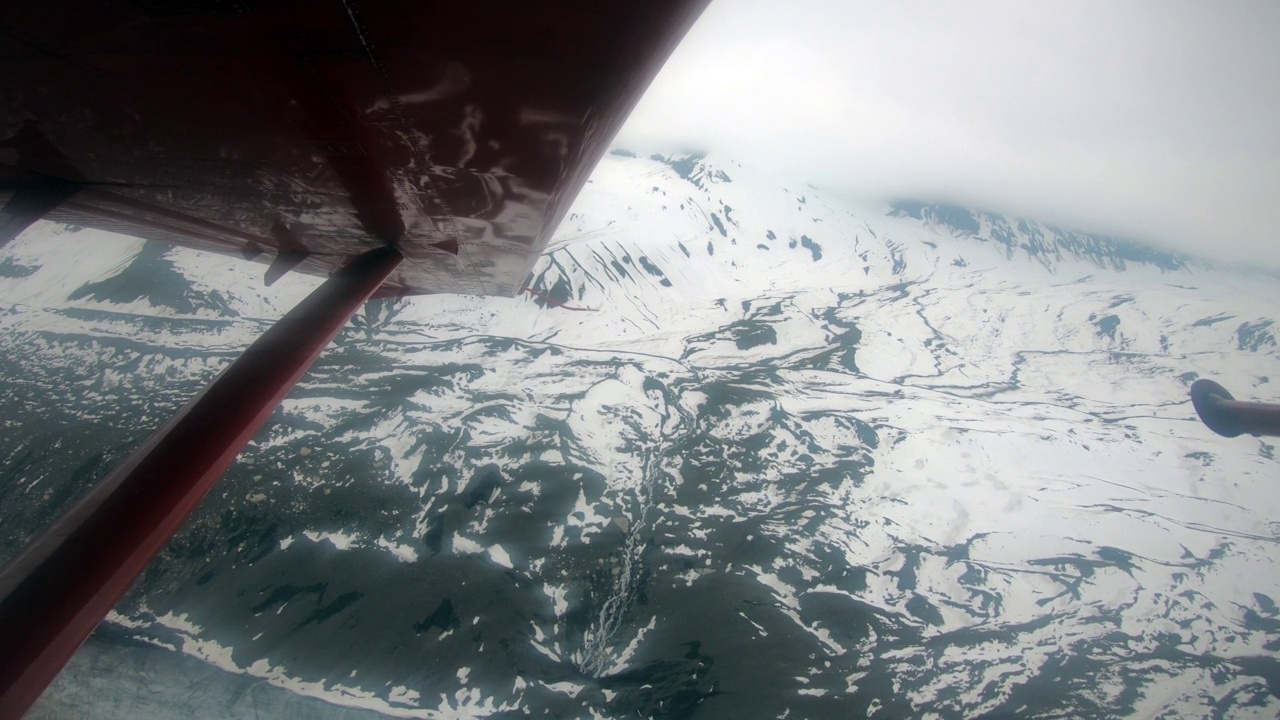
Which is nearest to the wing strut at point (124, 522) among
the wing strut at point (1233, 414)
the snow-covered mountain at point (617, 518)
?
the wing strut at point (1233, 414)

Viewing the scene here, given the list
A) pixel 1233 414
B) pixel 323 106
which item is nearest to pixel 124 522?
pixel 323 106

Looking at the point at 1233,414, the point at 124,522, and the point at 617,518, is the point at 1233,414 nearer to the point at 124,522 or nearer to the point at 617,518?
the point at 124,522

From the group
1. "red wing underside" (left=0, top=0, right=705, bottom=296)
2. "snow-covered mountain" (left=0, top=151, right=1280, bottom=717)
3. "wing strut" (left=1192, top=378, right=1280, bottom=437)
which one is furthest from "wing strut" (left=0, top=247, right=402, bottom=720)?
"snow-covered mountain" (left=0, top=151, right=1280, bottom=717)

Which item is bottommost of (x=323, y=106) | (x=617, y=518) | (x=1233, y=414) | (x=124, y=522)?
(x=617, y=518)

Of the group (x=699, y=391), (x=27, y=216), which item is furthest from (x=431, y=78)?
(x=699, y=391)

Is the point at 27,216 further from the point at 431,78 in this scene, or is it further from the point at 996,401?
the point at 996,401
